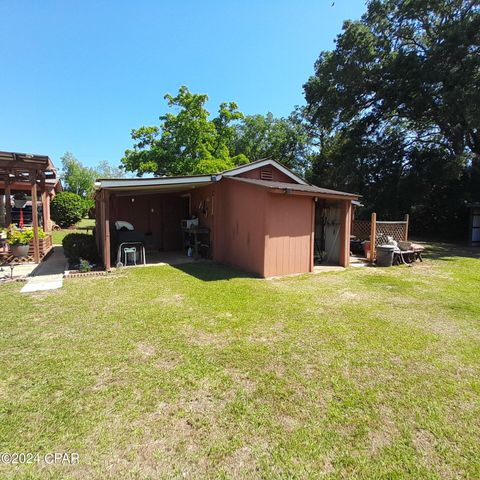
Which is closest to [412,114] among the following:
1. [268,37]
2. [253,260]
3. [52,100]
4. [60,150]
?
[268,37]

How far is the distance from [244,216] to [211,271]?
5.80 ft

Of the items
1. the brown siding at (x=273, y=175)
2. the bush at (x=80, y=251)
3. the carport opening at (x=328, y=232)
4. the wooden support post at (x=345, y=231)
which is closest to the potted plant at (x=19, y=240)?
the bush at (x=80, y=251)

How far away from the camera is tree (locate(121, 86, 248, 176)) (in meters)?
24.1

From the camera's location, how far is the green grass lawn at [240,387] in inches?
81.3

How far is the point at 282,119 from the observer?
1277 inches

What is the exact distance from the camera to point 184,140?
968 inches

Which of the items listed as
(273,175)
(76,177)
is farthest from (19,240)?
(76,177)

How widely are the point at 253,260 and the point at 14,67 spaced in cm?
1254

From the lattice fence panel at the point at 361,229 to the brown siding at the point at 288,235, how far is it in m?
5.48

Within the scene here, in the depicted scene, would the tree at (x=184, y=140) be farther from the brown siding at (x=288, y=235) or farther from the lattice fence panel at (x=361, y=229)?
the brown siding at (x=288, y=235)

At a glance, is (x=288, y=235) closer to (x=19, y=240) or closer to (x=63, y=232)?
(x=19, y=240)

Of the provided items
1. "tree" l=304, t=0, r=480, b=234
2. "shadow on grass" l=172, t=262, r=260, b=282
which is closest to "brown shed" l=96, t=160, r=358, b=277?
"shadow on grass" l=172, t=262, r=260, b=282

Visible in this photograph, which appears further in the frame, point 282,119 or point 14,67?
point 282,119

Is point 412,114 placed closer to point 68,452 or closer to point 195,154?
point 195,154
